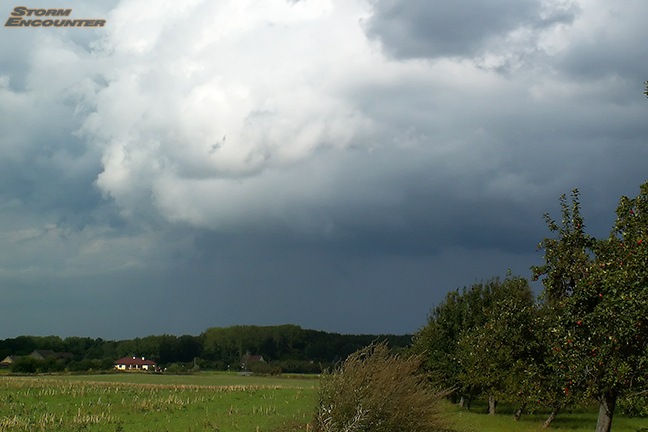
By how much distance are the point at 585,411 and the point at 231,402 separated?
3436 cm

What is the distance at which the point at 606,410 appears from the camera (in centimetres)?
2555

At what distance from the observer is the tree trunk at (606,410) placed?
25.0m

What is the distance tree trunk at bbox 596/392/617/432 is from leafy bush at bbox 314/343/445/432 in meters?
7.40

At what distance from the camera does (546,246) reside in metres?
28.7

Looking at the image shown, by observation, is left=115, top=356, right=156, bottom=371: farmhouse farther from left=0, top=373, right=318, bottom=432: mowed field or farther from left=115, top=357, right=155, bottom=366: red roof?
left=0, top=373, right=318, bottom=432: mowed field

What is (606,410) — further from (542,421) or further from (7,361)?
(7,361)

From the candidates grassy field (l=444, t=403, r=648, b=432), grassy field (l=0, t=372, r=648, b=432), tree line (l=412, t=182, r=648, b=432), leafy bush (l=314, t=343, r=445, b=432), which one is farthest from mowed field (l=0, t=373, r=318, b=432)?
grassy field (l=444, t=403, r=648, b=432)

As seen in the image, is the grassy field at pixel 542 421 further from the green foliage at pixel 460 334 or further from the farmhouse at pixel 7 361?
the farmhouse at pixel 7 361

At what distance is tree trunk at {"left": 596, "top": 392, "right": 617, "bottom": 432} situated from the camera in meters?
25.0

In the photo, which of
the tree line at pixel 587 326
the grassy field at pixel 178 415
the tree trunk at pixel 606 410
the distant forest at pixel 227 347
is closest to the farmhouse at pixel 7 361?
the distant forest at pixel 227 347

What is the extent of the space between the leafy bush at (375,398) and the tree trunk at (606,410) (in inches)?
291

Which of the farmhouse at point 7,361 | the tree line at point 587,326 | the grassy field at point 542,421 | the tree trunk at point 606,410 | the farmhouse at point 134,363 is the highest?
the tree line at point 587,326

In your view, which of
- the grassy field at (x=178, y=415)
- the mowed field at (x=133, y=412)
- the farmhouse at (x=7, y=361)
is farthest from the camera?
the farmhouse at (x=7, y=361)

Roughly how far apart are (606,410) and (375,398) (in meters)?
10.8
